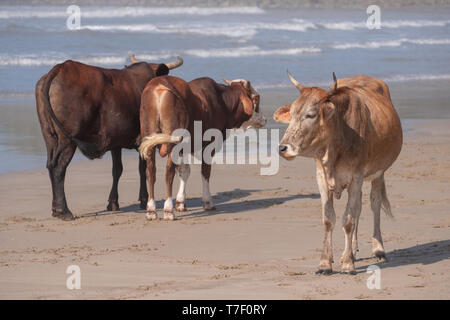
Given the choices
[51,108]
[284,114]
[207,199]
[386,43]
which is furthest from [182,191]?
[386,43]

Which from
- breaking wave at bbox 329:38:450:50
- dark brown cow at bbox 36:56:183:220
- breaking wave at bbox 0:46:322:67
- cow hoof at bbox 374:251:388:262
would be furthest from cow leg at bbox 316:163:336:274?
breaking wave at bbox 329:38:450:50

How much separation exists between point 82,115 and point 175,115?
1220 mm

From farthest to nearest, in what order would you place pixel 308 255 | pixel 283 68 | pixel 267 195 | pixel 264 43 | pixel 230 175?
Result: 1. pixel 264 43
2. pixel 283 68
3. pixel 230 175
4. pixel 267 195
5. pixel 308 255

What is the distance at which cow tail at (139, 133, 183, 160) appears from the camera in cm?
1129

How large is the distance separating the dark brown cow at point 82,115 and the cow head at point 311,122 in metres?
4.35

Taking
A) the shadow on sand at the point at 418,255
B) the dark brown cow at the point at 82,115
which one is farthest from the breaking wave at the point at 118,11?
the shadow on sand at the point at 418,255

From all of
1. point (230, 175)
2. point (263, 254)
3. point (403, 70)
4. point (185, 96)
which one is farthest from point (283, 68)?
point (263, 254)

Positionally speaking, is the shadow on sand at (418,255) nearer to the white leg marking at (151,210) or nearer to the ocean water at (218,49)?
the white leg marking at (151,210)

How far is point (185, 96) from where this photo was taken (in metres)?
11.9

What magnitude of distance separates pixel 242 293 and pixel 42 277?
6.44ft

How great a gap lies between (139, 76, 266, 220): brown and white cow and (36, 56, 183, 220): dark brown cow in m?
0.63

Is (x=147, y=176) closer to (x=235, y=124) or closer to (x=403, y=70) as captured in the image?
(x=235, y=124)

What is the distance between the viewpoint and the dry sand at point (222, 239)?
7812 mm

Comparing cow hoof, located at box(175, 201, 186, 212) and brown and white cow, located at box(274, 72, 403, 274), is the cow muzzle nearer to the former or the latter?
brown and white cow, located at box(274, 72, 403, 274)
